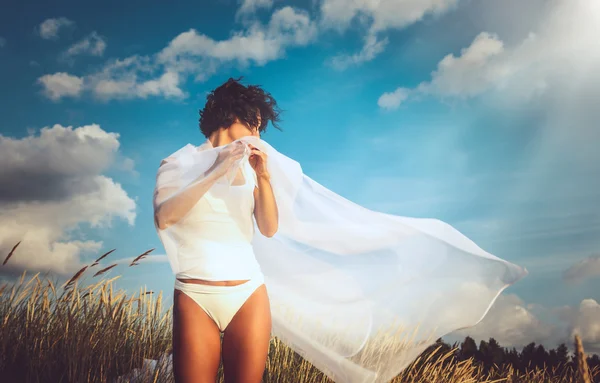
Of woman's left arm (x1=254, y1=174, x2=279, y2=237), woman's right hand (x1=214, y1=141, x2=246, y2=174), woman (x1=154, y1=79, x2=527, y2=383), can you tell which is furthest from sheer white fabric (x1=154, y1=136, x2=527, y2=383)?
woman's right hand (x1=214, y1=141, x2=246, y2=174)

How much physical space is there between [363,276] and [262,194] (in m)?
1.05

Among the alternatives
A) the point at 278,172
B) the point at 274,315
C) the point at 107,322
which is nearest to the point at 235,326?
the point at 274,315

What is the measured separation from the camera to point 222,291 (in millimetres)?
2459

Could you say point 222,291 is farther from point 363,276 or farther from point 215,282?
point 363,276

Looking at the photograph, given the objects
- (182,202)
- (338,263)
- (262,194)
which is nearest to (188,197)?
(182,202)

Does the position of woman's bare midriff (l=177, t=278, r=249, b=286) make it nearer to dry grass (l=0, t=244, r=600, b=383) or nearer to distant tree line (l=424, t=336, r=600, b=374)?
dry grass (l=0, t=244, r=600, b=383)

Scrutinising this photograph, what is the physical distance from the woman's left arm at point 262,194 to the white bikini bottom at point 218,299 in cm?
52

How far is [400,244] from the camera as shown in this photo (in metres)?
3.29

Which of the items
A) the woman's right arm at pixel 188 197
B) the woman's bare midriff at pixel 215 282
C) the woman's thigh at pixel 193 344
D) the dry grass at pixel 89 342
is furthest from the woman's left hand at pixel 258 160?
the dry grass at pixel 89 342

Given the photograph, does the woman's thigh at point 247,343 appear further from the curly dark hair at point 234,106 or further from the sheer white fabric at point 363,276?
the curly dark hair at point 234,106

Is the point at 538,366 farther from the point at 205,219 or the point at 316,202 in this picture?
the point at 205,219

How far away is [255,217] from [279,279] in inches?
22.5

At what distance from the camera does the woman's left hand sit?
2.71m

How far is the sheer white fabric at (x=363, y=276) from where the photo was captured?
10.4 ft
